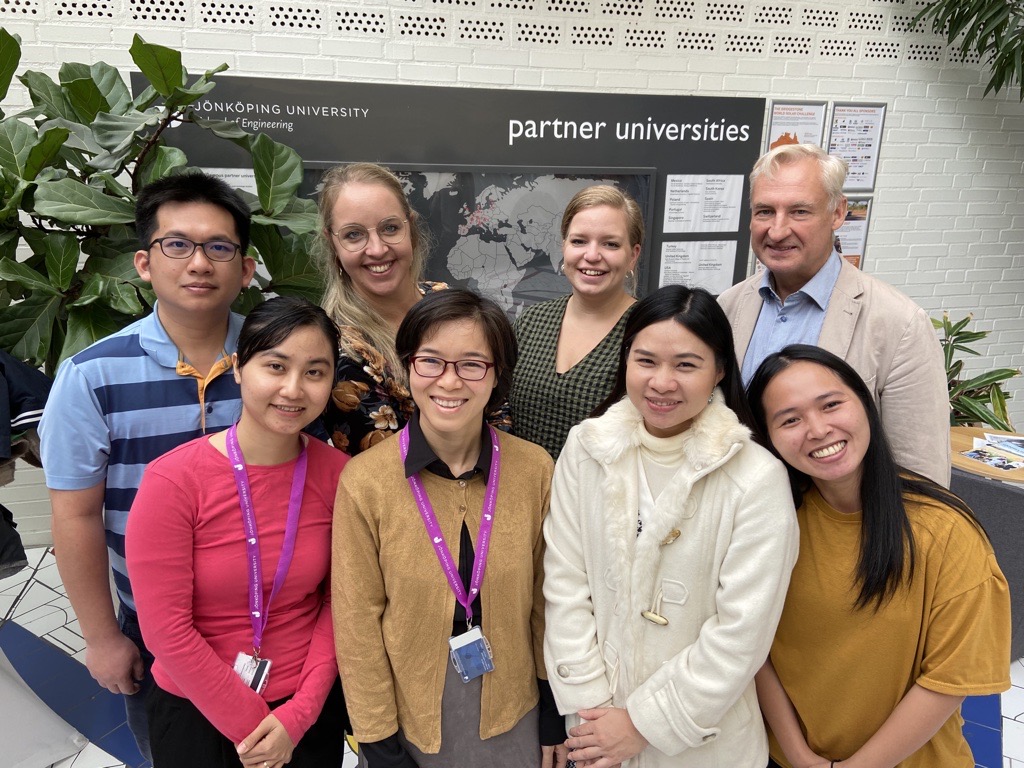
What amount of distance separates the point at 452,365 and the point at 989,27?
13.3 feet

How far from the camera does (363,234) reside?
1.70 meters

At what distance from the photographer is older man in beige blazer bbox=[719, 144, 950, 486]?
1.53 meters

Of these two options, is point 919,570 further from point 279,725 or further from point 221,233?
point 221,233

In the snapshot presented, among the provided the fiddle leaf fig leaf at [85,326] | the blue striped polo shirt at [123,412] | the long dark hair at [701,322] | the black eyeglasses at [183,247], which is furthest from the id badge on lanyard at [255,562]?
the fiddle leaf fig leaf at [85,326]

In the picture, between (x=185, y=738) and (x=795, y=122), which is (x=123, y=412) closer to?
(x=185, y=738)

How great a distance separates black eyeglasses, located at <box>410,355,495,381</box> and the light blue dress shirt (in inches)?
30.7

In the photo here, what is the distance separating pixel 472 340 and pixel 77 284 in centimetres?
152

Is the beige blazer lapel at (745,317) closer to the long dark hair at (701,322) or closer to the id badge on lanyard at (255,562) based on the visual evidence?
the long dark hair at (701,322)

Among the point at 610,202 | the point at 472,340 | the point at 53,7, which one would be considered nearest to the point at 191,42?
the point at 53,7

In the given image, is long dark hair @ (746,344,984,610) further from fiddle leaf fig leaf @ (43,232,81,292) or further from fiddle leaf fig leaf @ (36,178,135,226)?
fiddle leaf fig leaf @ (43,232,81,292)

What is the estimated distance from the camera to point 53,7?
8.72 ft

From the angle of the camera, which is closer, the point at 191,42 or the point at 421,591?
the point at 421,591

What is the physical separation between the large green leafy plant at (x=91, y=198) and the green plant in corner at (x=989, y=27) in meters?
3.81

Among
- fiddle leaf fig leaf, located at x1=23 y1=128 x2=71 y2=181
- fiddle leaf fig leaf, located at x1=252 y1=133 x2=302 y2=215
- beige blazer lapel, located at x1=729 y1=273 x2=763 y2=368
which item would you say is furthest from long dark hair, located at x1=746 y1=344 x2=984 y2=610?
fiddle leaf fig leaf, located at x1=23 y1=128 x2=71 y2=181
